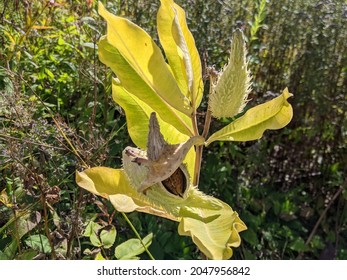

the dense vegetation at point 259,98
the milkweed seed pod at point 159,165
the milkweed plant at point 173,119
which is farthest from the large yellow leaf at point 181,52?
the dense vegetation at point 259,98

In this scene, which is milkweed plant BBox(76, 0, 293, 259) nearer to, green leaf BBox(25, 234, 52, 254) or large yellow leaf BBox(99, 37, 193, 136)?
large yellow leaf BBox(99, 37, 193, 136)

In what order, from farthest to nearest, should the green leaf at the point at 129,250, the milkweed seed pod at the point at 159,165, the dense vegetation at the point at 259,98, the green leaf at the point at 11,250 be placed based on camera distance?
1. the dense vegetation at the point at 259,98
2. the green leaf at the point at 11,250
3. the green leaf at the point at 129,250
4. the milkweed seed pod at the point at 159,165

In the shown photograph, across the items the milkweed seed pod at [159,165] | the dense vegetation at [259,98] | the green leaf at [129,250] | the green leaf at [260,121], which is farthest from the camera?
the dense vegetation at [259,98]

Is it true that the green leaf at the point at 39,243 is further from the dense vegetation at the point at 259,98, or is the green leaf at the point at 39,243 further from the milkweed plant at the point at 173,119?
the milkweed plant at the point at 173,119

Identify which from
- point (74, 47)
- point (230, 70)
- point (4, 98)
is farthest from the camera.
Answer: point (74, 47)

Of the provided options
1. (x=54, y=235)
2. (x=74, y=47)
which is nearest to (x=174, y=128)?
(x=54, y=235)

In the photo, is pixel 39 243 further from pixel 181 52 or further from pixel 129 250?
pixel 181 52

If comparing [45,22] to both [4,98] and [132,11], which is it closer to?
[132,11]
